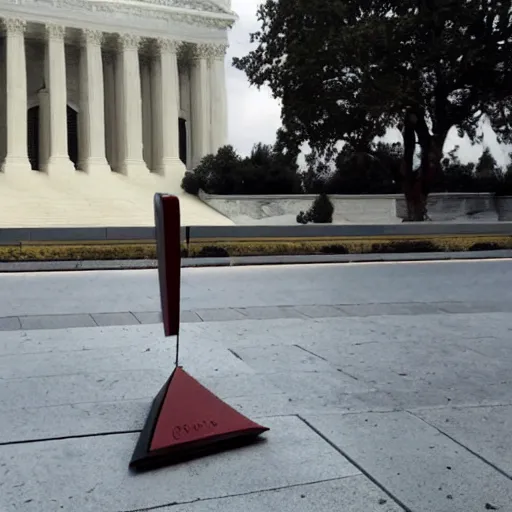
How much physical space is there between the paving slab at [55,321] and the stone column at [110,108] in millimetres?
35359

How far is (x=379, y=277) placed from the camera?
11.7 metres

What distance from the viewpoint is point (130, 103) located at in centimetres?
3972

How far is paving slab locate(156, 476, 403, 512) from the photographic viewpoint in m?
2.48

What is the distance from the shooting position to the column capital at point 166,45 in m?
40.3

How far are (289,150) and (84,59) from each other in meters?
17.1

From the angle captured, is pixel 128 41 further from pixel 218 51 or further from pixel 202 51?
pixel 218 51

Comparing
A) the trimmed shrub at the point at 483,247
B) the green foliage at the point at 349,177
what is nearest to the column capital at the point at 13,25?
the green foliage at the point at 349,177

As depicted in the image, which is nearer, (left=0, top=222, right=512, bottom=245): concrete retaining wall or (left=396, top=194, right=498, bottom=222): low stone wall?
(left=0, top=222, right=512, bottom=245): concrete retaining wall

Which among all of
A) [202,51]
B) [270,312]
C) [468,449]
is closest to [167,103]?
[202,51]

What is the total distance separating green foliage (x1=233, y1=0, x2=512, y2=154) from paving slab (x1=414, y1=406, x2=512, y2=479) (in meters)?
20.3

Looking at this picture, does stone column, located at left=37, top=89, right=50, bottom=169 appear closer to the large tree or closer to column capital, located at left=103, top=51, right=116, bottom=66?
→ column capital, located at left=103, top=51, right=116, bottom=66

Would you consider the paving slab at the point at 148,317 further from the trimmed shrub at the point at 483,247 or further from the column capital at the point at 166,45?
the column capital at the point at 166,45

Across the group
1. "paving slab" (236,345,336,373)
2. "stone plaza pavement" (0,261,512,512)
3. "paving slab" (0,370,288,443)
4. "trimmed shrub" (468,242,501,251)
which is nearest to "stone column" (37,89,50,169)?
"trimmed shrub" (468,242,501,251)

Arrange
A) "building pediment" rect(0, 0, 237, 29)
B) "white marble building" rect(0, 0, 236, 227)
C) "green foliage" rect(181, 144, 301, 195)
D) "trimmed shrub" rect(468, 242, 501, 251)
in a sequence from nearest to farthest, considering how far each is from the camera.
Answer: "trimmed shrub" rect(468, 242, 501, 251)
"green foliage" rect(181, 144, 301, 195)
"white marble building" rect(0, 0, 236, 227)
"building pediment" rect(0, 0, 237, 29)
